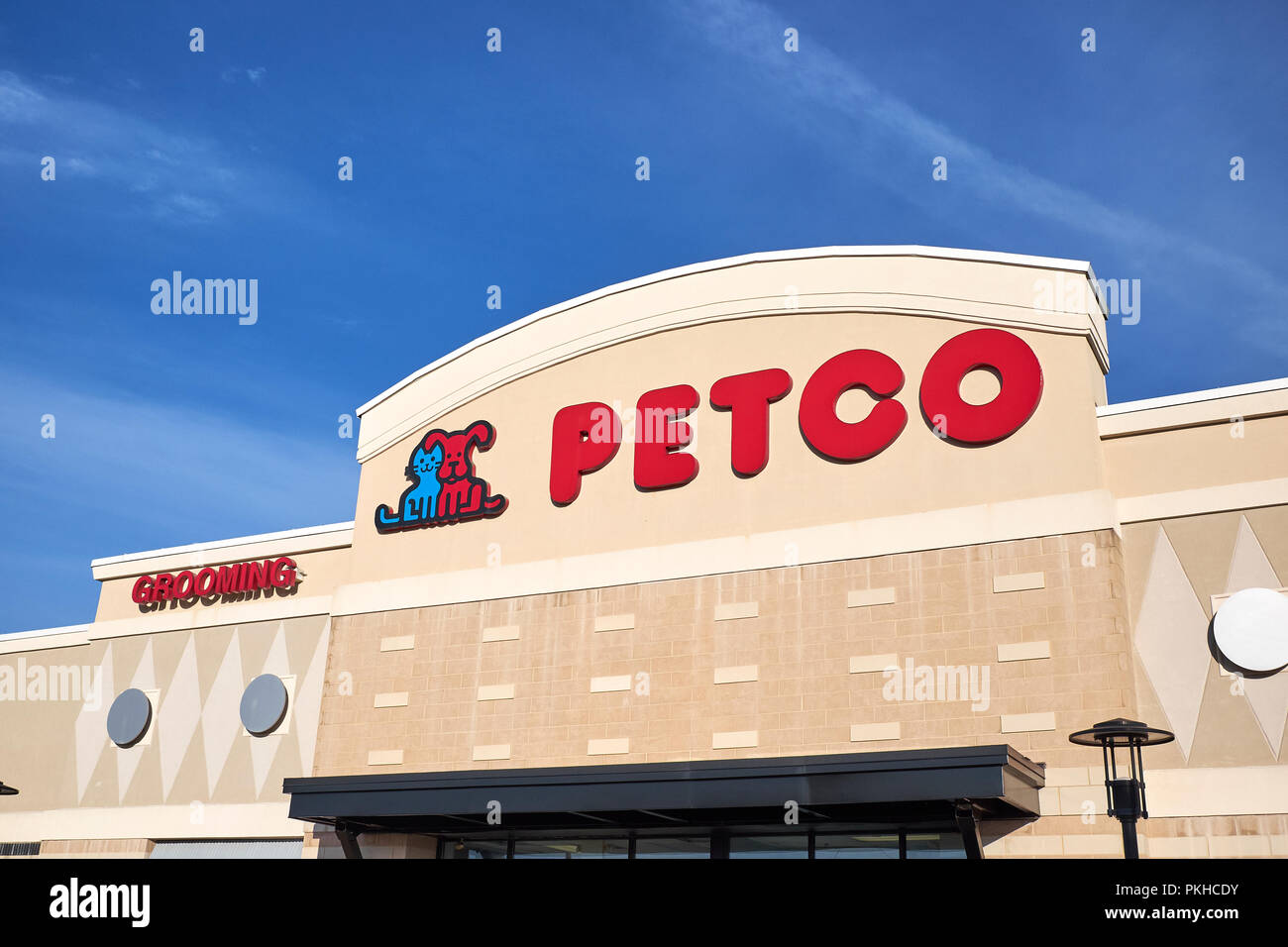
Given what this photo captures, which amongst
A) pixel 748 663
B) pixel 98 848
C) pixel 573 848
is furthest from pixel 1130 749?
pixel 98 848

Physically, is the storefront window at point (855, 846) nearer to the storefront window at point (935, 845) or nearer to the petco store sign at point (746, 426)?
the storefront window at point (935, 845)

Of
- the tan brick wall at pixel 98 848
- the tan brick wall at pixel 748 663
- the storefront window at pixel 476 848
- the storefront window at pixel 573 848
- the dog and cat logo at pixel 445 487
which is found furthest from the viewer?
the tan brick wall at pixel 98 848

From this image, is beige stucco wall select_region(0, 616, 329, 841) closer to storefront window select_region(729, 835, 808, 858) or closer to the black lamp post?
storefront window select_region(729, 835, 808, 858)

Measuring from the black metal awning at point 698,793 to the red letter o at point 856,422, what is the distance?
203 inches

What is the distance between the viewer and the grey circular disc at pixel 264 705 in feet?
69.2

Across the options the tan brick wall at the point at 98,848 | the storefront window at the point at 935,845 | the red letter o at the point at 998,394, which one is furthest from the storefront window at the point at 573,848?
the tan brick wall at the point at 98,848

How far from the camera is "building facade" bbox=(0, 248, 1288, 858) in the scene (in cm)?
1412

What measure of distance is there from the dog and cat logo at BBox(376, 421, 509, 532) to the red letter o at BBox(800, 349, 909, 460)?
234 inches

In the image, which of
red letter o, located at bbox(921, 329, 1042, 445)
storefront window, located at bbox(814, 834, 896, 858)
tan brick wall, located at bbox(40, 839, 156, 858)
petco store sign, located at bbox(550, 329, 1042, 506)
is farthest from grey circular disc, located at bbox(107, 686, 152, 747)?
red letter o, located at bbox(921, 329, 1042, 445)

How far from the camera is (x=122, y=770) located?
2295cm

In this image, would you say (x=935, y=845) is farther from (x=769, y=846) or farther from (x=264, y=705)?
(x=264, y=705)

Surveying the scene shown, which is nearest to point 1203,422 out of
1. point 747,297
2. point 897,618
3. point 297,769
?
point 897,618
